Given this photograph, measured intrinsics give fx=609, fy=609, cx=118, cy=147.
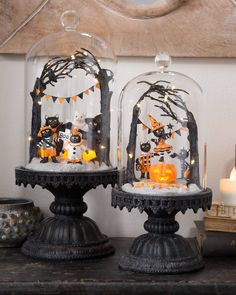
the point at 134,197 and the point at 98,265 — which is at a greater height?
the point at 134,197

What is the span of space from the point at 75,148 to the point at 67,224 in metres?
0.16

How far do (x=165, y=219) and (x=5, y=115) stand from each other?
51 centimetres

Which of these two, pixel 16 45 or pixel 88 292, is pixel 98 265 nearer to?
pixel 88 292

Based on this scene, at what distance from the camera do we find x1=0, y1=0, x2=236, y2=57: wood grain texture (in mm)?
1410

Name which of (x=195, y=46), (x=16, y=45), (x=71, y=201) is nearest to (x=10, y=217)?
(x=71, y=201)

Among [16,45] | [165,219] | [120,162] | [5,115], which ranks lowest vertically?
[165,219]

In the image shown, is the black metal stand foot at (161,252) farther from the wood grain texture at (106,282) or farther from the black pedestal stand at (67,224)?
the black pedestal stand at (67,224)

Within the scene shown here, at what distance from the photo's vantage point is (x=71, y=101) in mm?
1317

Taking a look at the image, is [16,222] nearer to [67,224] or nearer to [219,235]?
[67,224]

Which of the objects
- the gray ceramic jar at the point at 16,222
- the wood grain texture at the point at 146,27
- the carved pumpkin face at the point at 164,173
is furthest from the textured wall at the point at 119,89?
the carved pumpkin face at the point at 164,173

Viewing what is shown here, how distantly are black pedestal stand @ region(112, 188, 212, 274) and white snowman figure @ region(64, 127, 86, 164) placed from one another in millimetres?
143

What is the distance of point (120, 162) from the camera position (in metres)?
1.26

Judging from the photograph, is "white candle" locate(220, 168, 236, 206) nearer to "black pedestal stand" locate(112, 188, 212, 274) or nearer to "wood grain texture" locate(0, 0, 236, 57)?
"black pedestal stand" locate(112, 188, 212, 274)

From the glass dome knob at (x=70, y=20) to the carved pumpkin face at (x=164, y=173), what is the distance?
395 mm
